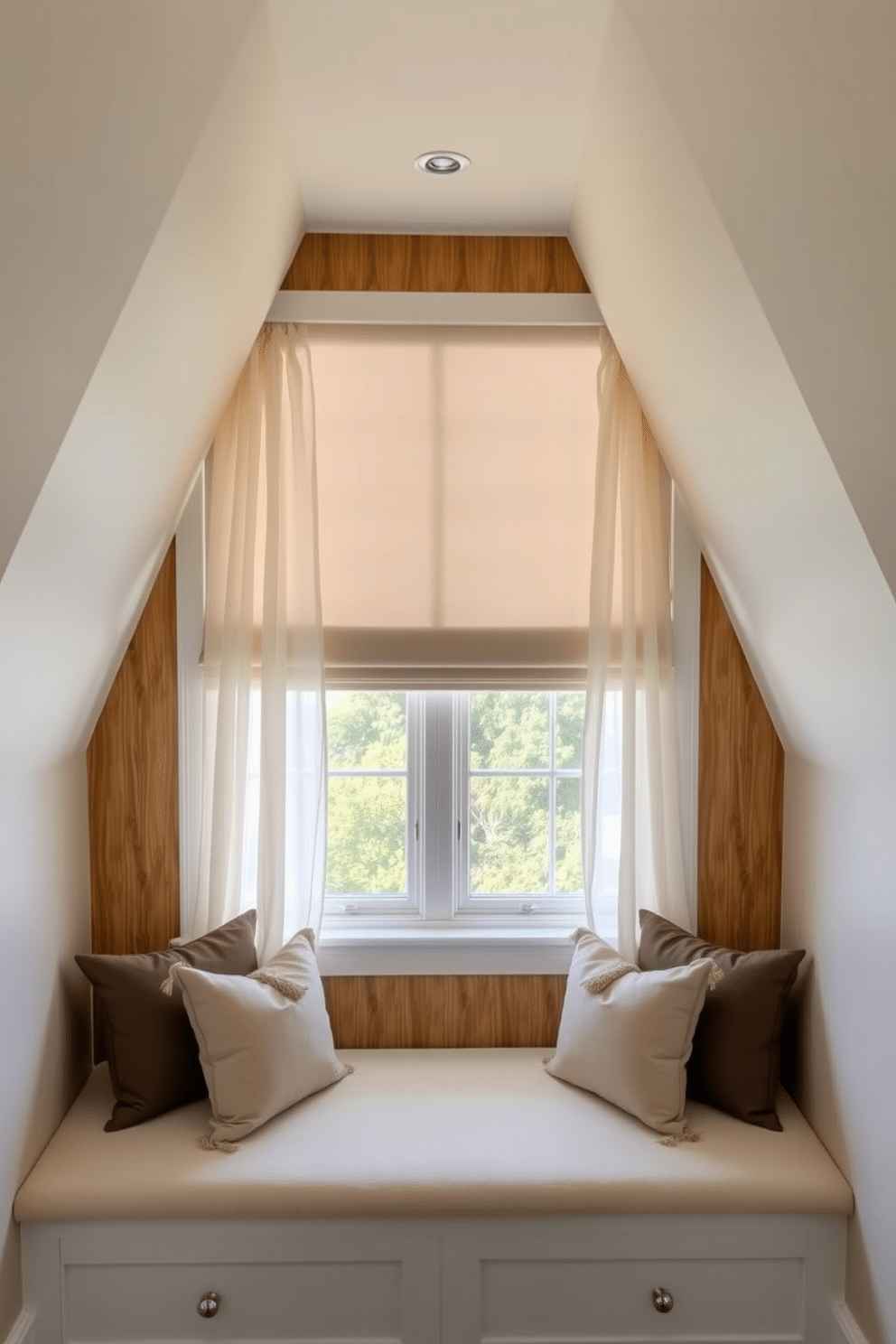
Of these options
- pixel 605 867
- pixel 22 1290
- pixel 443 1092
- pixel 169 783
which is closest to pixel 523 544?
pixel 605 867

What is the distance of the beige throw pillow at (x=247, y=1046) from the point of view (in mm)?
2381

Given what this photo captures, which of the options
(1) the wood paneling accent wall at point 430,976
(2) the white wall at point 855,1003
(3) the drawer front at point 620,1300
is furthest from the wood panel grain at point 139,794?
(2) the white wall at point 855,1003

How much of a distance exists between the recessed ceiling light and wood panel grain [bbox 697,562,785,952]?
45.3 inches

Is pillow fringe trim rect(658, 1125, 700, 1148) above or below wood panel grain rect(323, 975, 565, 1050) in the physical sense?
below

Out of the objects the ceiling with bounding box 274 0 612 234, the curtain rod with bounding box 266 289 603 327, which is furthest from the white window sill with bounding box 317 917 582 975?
the ceiling with bounding box 274 0 612 234

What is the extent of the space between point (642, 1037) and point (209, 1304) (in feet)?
3.48

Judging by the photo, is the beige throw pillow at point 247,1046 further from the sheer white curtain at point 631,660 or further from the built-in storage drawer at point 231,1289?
the sheer white curtain at point 631,660

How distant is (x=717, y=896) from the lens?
285 cm

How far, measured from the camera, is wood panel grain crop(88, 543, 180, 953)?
2785 mm

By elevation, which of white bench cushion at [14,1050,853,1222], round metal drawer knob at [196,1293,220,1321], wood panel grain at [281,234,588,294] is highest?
wood panel grain at [281,234,588,294]

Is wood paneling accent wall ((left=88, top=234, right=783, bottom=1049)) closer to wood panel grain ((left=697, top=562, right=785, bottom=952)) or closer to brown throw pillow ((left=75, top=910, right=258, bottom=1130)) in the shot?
wood panel grain ((left=697, top=562, right=785, bottom=952))

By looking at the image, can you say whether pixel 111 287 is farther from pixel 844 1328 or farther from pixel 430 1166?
pixel 844 1328

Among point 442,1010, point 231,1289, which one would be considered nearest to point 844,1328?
point 442,1010

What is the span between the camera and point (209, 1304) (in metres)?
2.22
